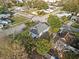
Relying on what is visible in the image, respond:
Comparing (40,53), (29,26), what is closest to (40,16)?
(29,26)

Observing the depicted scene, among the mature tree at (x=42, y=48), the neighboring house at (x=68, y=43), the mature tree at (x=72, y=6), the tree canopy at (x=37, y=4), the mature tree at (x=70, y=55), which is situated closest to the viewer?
the mature tree at (x=70, y=55)

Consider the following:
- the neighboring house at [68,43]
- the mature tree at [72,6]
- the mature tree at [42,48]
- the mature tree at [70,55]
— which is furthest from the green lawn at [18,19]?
the mature tree at [70,55]

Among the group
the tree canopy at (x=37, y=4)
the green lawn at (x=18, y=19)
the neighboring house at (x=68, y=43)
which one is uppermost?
the neighboring house at (x=68, y=43)

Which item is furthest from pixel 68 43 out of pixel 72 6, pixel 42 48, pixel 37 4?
pixel 37 4

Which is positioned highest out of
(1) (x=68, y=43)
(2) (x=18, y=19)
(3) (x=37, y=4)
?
(1) (x=68, y=43)

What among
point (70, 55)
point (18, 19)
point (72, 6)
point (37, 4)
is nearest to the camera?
point (70, 55)

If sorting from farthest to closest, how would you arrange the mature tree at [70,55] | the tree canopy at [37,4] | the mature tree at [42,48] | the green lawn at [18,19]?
the tree canopy at [37,4] < the green lawn at [18,19] < the mature tree at [42,48] < the mature tree at [70,55]

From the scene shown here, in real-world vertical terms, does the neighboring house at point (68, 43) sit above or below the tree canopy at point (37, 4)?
above

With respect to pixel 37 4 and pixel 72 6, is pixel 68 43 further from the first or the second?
pixel 37 4

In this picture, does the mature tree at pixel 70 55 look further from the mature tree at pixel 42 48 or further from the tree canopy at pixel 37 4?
the tree canopy at pixel 37 4

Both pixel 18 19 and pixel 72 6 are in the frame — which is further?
pixel 72 6

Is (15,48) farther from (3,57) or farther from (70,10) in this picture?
(70,10)
